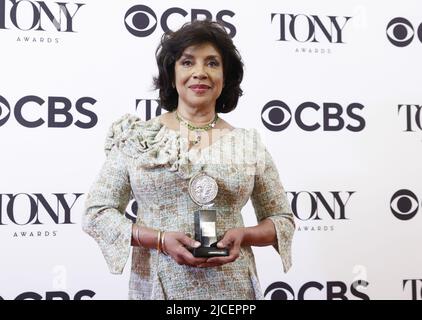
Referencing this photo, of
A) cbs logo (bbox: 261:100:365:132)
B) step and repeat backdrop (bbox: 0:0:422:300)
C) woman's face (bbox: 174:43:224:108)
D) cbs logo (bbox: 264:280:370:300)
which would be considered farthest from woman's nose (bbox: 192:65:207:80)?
cbs logo (bbox: 264:280:370:300)

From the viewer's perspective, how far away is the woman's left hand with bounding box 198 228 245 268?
1.27 metres

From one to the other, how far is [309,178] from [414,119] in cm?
40

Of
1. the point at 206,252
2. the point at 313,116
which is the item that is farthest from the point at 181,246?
the point at 313,116

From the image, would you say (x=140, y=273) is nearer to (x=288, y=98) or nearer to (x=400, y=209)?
(x=288, y=98)

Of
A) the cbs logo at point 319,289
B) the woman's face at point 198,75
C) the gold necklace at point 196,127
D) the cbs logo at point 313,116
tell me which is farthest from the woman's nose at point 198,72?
the cbs logo at point 319,289

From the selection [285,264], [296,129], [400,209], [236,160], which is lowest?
[285,264]

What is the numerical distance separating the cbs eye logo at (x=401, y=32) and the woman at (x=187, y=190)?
0.62 meters

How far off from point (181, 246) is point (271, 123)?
579 millimetres

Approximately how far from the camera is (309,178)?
5.57 ft

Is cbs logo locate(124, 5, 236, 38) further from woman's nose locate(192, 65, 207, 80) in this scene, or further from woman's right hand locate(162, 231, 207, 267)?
woman's right hand locate(162, 231, 207, 267)

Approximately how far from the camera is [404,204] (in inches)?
68.9

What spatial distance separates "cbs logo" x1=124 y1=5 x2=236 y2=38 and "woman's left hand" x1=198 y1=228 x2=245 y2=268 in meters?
0.65
